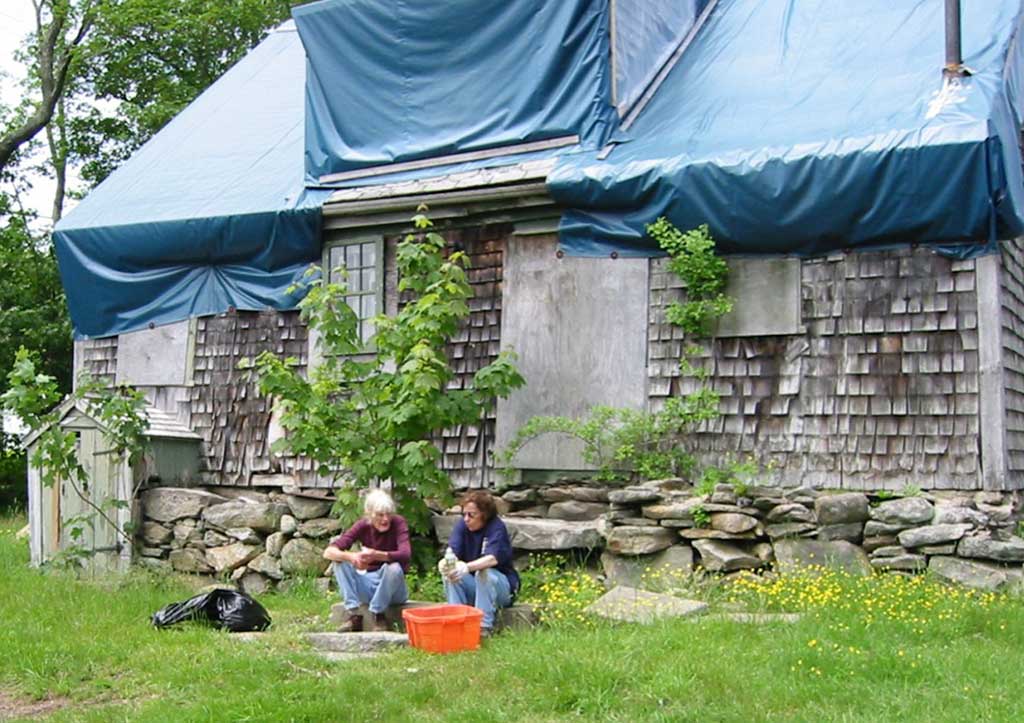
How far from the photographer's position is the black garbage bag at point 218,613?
8.21 meters

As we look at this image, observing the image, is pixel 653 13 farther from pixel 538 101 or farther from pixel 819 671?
pixel 819 671

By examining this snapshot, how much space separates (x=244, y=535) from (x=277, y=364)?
75.1 inches

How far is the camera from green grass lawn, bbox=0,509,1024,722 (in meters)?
5.71

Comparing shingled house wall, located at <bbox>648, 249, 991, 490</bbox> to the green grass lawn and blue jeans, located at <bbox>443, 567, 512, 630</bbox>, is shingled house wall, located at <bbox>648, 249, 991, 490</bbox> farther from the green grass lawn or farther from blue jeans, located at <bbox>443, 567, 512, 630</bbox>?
blue jeans, located at <bbox>443, 567, 512, 630</bbox>

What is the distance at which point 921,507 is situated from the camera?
858 cm

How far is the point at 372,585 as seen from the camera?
315 inches

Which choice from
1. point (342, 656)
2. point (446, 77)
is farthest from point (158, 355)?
point (342, 656)

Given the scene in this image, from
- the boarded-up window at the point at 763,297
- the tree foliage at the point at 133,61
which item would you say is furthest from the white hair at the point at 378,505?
the tree foliage at the point at 133,61

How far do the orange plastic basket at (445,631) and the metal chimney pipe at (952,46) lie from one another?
576 cm

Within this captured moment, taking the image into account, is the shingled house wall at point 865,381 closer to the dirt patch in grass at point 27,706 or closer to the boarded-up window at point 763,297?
the boarded-up window at point 763,297

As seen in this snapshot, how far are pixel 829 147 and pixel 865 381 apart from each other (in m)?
1.80

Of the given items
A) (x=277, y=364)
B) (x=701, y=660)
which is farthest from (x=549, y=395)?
(x=701, y=660)

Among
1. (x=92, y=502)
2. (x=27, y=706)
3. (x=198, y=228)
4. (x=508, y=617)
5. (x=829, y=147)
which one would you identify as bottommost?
(x=27, y=706)

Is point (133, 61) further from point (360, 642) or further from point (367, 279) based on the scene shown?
point (360, 642)
